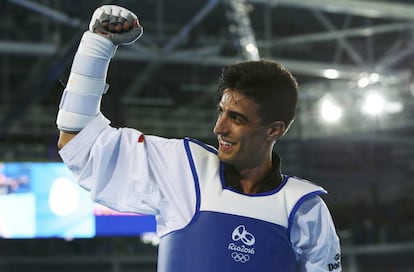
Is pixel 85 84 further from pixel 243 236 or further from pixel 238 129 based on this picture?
pixel 243 236

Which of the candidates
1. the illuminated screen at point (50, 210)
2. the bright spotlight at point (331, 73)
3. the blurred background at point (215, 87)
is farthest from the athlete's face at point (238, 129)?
the bright spotlight at point (331, 73)

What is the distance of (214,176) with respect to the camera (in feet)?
5.78

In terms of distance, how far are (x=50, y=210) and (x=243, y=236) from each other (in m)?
6.55

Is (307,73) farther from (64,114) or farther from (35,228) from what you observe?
(64,114)

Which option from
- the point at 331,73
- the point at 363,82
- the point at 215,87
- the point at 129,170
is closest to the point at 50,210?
the point at 215,87

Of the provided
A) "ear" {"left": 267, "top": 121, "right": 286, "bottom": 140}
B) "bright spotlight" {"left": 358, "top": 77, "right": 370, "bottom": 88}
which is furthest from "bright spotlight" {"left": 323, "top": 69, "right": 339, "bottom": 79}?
"ear" {"left": 267, "top": 121, "right": 286, "bottom": 140}

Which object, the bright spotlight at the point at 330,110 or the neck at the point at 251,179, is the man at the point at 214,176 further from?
the bright spotlight at the point at 330,110

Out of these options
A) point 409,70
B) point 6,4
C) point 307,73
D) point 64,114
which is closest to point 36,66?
point 6,4

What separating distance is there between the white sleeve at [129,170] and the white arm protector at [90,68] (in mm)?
36

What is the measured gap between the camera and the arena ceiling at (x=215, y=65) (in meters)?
8.00

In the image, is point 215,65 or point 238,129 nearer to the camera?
point 238,129

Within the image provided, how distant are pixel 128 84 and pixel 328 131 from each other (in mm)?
3685

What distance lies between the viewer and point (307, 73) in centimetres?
1024

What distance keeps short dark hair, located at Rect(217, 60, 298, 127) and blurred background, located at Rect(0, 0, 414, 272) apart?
15.7 feet
